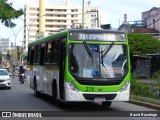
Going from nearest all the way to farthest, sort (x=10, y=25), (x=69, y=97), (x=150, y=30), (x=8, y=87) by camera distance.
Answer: (x=69, y=97) < (x=10, y=25) < (x=8, y=87) < (x=150, y=30)

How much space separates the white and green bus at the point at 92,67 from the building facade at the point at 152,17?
70.8 m

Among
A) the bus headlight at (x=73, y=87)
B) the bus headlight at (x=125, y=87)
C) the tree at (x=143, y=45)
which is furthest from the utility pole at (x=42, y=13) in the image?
the bus headlight at (x=73, y=87)

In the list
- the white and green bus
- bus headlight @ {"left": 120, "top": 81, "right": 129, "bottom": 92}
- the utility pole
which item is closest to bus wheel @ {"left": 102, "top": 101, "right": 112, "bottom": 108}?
the white and green bus

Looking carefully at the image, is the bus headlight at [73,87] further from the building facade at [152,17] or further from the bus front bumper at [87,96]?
the building facade at [152,17]

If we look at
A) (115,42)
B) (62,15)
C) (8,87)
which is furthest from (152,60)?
(62,15)

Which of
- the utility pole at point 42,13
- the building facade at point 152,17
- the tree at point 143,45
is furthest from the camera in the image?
the utility pole at point 42,13

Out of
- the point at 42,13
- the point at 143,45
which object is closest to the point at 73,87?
the point at 143,45

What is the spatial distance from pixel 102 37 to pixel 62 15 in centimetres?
15682

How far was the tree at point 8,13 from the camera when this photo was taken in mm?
21853

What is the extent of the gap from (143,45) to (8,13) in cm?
5275

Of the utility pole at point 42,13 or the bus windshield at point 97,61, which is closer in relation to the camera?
the bus windshield at point 97,61

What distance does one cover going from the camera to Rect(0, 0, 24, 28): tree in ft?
71.7

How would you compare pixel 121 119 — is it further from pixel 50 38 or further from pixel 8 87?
pixel 8 87

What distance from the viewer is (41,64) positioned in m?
21.5
